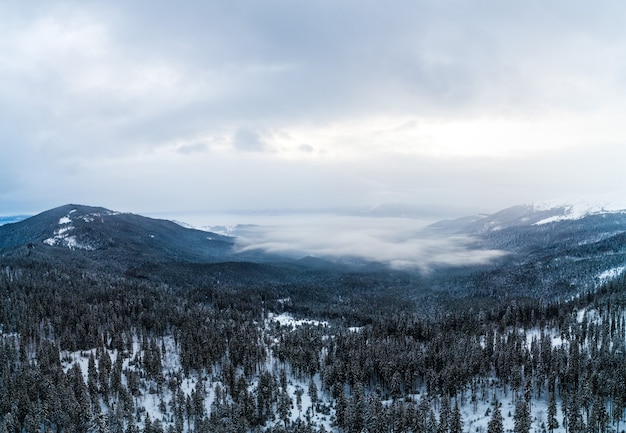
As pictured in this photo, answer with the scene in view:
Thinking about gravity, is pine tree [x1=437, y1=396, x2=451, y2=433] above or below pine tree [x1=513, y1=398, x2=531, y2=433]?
below

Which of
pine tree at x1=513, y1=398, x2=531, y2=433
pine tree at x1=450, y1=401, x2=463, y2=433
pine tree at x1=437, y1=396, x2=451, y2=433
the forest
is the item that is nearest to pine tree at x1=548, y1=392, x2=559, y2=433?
the forest

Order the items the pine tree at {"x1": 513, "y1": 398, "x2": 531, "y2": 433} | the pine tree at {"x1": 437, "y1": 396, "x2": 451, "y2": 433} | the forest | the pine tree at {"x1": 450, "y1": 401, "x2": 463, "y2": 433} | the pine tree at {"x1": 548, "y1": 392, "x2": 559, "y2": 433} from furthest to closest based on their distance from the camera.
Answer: the forest < the pine tree at {"x1": 450, "y1": 401, "x2": 463, "y2": 433} < the pine tree at {"x1": 437, "y1": 396, "x2": 451, "y2": 433} < the pine tree at {"x1": 548, "y1": 392, "x2": 559, "y2": 433} < the pine tree at {"x1": 513, "y1": 398, "x2": 531, "y2": 433}

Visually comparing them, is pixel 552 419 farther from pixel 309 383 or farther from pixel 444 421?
pixel 309 383

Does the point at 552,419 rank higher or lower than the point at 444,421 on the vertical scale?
higher

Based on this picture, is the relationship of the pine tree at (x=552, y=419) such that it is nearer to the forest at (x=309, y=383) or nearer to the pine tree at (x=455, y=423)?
the forest at (x=309, y=383)

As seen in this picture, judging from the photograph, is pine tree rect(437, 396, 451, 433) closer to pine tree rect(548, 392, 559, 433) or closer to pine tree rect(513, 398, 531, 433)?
pine tree rect(513, 398, 531, 433)

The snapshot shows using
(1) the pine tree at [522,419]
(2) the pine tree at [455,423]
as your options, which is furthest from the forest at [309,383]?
(2) the pine tree at [455,423]

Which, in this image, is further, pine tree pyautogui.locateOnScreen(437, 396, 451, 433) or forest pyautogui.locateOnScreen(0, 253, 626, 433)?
forest pyautogui.locateOnScreen(0, 253, 626, 433)

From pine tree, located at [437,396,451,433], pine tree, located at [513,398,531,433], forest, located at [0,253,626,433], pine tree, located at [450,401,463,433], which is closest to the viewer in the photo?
pine tree, located at [513,398,531,433]

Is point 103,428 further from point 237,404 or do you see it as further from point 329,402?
point 329,402

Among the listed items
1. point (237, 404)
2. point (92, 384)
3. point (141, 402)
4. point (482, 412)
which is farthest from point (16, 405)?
point (482, 412)

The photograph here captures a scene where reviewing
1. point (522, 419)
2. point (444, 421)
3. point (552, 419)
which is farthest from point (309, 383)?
point (552, 419)
